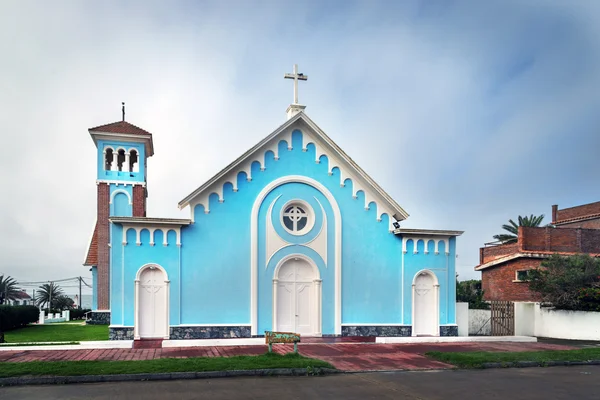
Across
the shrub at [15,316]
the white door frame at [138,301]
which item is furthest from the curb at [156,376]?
the shrub at [15,316]

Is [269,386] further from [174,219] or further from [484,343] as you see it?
[484,343]

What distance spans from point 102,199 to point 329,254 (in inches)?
588

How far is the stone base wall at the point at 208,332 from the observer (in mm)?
18141

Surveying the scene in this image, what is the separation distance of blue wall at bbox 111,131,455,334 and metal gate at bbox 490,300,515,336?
3.11 meters

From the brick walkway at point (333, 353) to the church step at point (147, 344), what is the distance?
0.69 meters

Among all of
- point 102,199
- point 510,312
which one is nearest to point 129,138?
point 102,199

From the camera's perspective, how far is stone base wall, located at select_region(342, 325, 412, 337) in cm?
1978

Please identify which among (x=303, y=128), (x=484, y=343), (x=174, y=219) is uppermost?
(x=303, y=128)

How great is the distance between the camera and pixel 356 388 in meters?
11.0

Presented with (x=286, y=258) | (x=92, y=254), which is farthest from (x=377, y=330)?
(x=92, y=254)

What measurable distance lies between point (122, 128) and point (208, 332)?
1509cm

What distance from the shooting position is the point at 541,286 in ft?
75.5

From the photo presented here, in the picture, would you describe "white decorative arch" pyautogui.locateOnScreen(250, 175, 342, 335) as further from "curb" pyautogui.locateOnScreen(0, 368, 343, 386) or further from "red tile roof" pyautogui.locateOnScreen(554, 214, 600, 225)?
"red tile roof" pyautogui.locateOnScreen(554, 214, 600, 225)

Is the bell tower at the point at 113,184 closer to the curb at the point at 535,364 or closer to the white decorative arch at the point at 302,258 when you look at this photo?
the white decorative arch at the point at 302,258
